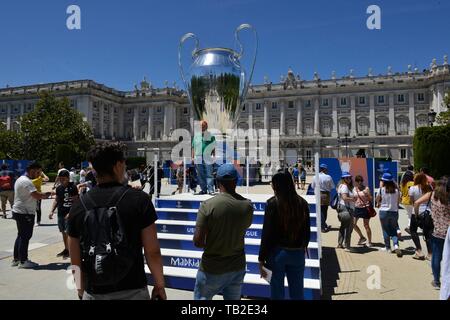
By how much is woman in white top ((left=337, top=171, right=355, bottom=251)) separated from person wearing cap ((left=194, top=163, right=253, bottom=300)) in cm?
509

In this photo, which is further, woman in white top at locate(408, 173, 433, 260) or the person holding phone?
woman in white top at locate(408, 173, 433, 260)

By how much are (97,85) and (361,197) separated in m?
68.9

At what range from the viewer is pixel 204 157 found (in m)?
8.16

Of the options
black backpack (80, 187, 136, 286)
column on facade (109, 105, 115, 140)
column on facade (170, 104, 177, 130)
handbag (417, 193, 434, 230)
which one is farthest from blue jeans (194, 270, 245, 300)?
column on facade (109, 105, 115, 140)

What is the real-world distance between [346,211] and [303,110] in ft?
205

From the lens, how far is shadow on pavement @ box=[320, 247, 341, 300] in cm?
511

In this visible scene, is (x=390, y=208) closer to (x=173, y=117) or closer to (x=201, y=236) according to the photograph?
(x=201, y=236)

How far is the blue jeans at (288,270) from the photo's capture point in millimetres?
3455

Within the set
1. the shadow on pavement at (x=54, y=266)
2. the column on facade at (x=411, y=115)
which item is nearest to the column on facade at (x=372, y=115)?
the column on facade at (x=411, y=115)

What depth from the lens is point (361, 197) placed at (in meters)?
7.84

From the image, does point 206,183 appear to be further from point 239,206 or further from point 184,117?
point 184,117

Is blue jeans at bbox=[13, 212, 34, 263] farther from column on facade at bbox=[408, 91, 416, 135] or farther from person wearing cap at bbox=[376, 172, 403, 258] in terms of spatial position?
column on facade at bbox=[408, 91, 416, 135]

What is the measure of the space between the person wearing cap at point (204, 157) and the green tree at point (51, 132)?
114ft
